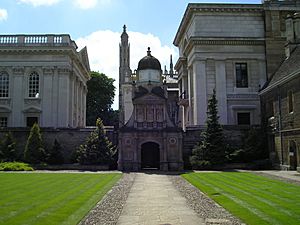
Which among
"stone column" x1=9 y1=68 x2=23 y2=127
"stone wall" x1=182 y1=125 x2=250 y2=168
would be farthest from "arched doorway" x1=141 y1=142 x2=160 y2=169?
"stone column" x1=9 y1=68 x2=23 y2=127

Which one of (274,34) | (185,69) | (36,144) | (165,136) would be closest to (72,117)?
(36,144)

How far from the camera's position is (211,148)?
3228cm

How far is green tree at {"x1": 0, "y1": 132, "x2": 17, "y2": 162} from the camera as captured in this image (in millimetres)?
35334

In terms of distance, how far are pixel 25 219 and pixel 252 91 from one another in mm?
36562

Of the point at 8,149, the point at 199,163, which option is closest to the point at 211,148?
the point at 199,163

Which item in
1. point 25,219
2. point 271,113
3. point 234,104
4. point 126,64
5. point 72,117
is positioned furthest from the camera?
point 126,64

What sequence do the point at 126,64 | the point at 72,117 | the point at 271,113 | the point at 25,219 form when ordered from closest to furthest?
the point at 25,219
the point at 271,113
the point at 72,117
the point at 126,64

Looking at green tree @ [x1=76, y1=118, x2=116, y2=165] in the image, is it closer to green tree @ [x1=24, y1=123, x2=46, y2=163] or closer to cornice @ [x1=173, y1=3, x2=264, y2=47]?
green tree @ [x1=24, y1=123, x2=46, y2=163]

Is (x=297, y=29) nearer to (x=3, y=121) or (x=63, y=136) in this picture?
(x=63, y=136)

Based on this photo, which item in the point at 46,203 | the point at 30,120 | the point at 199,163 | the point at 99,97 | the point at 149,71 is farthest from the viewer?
the point at 99,97

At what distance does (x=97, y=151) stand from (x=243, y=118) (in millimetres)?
18624

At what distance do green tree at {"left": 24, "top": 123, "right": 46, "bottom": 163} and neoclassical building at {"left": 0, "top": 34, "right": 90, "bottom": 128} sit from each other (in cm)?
923

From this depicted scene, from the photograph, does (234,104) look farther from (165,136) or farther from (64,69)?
(64,69)

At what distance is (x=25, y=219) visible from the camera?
9.85 m
